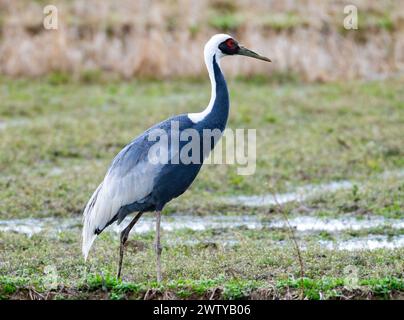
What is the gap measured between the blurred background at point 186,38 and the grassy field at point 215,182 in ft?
1.23

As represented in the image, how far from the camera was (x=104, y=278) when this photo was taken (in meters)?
6.44

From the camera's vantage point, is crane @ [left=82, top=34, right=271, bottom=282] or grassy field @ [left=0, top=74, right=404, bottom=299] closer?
grassy field @ [left=0, top=74, right=404, bottom=299]

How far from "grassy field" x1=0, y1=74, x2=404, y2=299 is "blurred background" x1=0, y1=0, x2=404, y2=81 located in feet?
1.23

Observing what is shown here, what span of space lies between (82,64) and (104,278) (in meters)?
10.1

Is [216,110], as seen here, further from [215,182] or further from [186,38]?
[186,38]

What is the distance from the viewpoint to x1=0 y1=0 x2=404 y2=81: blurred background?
16047 millimetres

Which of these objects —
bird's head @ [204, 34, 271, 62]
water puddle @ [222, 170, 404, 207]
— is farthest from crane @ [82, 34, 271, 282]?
water puddle @ [222, 170, 404, 207]

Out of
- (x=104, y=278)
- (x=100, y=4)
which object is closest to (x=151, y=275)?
(x=104, y=278)

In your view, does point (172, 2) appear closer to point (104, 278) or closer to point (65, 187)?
point (65, 187)

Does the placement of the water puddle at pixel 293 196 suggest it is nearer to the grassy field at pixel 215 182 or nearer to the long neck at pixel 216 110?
the grassy field at pixel 215 182

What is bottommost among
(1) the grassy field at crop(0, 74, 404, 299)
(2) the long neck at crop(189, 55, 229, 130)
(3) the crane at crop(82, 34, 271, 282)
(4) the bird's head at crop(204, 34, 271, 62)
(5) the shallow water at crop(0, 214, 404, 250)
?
(5) the shallow water at crop(0, 214, 404, 250)

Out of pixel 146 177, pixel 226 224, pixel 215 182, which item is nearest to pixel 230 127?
pixel 215 182

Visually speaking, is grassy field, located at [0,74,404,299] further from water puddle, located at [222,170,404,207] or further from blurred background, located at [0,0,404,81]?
blurred background, located at [0,0,404,81]
